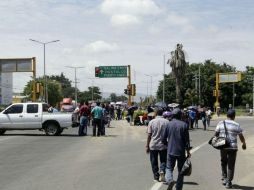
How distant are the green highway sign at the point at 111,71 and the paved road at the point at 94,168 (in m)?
37.4

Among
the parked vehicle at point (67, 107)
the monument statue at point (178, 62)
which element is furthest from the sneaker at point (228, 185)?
the monument statue at point (178, 62)

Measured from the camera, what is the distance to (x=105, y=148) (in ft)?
65.1

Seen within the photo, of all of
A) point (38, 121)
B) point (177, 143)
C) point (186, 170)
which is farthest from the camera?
point (38, 121)

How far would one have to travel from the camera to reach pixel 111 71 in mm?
58812

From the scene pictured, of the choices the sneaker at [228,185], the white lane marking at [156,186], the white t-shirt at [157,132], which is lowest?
the white lane marking at [156,186]

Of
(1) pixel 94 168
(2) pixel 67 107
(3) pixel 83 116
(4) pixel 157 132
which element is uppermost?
(4) pixel 157 132

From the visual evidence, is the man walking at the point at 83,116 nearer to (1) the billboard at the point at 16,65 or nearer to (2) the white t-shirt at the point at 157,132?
(2) the white t-shirt at the point at 157,132

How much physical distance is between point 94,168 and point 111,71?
45250mm

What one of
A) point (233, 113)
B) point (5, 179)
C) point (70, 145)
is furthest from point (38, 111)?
point (233, 113)

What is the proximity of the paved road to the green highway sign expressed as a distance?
37.4m

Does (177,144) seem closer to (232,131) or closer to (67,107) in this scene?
(232,131)

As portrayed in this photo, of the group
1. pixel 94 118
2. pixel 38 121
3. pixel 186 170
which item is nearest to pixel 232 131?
pixel 186 170

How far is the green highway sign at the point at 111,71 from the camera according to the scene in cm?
5828

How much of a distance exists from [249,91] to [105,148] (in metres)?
112
